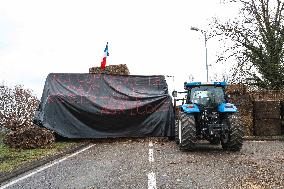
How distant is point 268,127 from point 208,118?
9.10m

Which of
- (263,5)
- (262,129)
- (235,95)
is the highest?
(263,5)

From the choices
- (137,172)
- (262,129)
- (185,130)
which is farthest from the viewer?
(262,129)

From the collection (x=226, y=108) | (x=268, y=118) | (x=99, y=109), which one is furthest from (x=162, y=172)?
(x=268, y=118)

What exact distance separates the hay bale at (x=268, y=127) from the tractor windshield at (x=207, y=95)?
797 centimetres

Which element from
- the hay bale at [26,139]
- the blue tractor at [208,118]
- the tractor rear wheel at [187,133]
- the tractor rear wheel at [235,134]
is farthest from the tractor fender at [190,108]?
the hay bale at [26,139]

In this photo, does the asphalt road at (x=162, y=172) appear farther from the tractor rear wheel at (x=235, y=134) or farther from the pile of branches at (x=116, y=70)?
the pile of branches at (x=116, y=70)

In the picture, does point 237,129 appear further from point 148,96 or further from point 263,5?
point 263,5

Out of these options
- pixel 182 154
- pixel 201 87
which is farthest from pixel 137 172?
pixel 201 87

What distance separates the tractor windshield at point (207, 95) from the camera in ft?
48.8

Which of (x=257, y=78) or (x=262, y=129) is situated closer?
(x=262, y=129)

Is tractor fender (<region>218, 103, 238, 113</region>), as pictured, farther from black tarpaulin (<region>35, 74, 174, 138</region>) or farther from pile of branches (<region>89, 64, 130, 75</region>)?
pile of branches (<region>89, 64, 130, 75</region>)

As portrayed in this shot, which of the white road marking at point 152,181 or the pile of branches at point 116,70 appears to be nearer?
the white road marking at point 152,181

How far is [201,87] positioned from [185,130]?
90.6 inches

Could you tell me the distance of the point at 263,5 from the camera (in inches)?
1259
